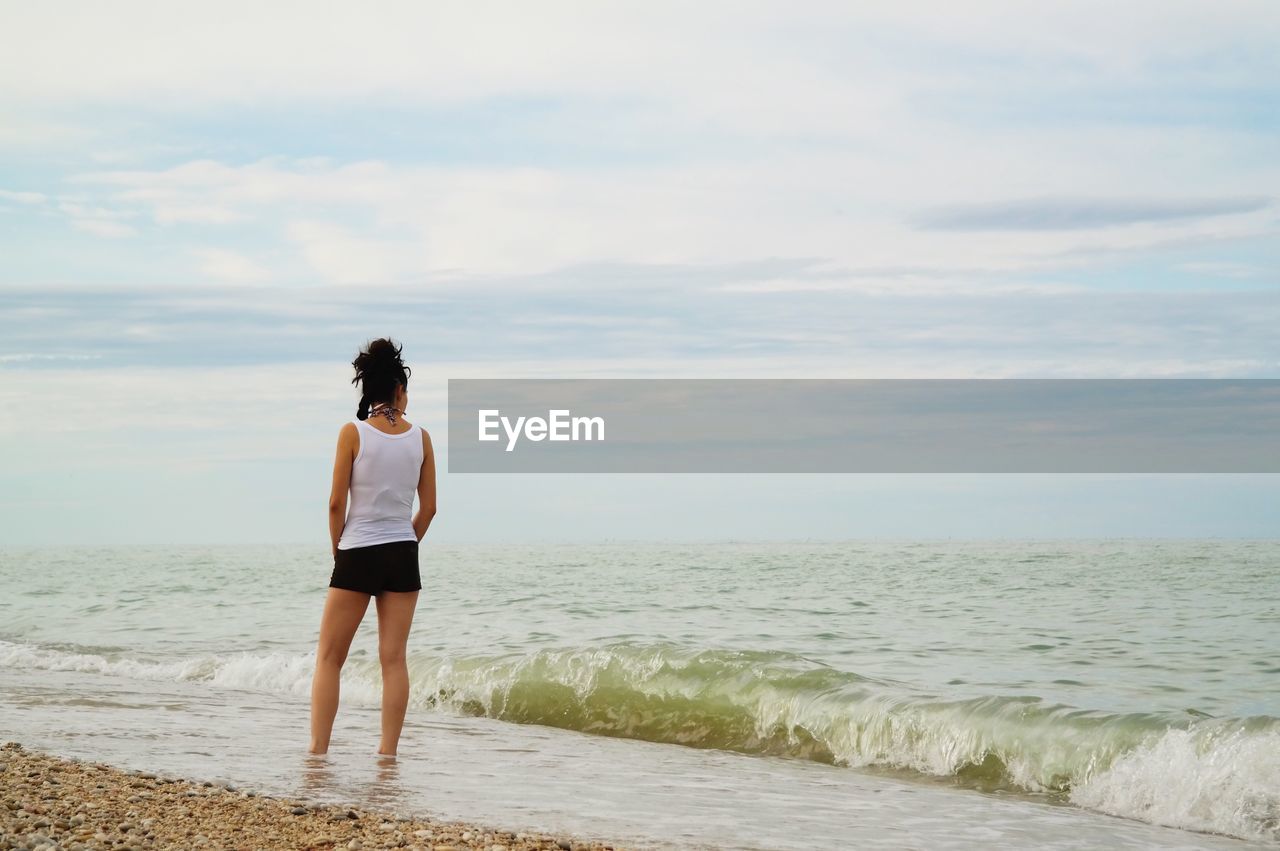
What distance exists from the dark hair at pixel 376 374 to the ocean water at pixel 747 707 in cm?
194

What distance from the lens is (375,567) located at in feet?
19.2

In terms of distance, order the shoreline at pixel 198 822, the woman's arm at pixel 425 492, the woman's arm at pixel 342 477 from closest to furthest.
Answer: the shoreline at pixel 198 822 → the woman's arm at pixel 342 477 → the woman's arm at pixel 425 492

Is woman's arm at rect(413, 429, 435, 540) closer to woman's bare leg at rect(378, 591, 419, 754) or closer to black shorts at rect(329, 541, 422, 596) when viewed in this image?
black shorts at rect(329, 541, 422, 596)

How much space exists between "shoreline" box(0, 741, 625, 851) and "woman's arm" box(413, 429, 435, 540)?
152cm

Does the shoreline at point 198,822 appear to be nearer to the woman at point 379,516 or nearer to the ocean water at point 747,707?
the ocean water at point 747,707

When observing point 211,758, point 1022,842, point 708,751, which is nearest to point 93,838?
point 211,758

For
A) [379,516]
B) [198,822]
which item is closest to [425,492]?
[379,516]

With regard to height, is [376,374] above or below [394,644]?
above

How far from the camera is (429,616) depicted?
49.9ft

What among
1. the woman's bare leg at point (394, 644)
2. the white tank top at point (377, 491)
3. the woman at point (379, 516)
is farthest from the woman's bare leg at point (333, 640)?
the white tank top at point (377, 491)

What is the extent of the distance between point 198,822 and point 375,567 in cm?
160

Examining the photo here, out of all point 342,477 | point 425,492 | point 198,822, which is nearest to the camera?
point 198,822

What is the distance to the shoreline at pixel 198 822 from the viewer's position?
4277 millimetres

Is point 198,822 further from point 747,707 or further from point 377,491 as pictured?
point 747,707
